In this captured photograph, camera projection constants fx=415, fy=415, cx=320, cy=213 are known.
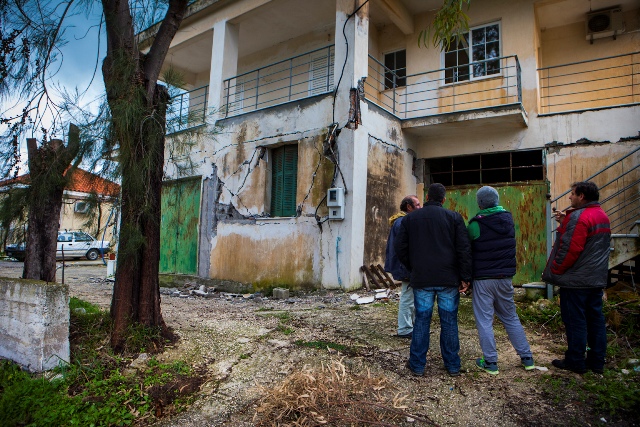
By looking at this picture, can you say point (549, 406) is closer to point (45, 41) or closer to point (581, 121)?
point (45, 41)

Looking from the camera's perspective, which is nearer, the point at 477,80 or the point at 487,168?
the point at 477,80

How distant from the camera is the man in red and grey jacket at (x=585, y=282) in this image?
3525mm

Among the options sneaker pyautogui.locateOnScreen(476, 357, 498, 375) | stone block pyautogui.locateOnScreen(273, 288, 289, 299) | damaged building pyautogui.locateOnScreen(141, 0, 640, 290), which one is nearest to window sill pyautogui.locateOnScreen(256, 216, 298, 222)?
damaged building pyautogui.locateOnScreen(141, 0, 640, 290)

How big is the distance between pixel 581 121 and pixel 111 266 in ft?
39.2

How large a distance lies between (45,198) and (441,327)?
4195mm

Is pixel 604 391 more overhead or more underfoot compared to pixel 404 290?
more underfoot

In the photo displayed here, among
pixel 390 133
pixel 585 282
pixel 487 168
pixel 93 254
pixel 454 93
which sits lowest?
pixel 93 254

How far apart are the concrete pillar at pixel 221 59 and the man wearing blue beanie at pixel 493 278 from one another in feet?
26.2

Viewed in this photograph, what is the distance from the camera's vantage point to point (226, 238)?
9508 mm

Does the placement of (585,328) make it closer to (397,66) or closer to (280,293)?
(280,293)

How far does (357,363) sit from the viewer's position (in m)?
3.84

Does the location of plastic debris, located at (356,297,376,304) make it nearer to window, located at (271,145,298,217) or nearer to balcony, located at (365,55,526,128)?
window, located at (271,145,298,217)

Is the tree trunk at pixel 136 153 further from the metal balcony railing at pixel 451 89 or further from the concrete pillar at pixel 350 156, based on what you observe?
the metal balcony railing at pixel 451 89

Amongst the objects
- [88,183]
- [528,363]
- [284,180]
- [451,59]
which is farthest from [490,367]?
[451,59]
